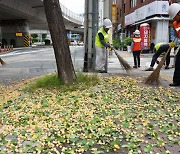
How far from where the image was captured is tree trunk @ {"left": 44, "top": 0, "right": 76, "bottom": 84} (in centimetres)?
600

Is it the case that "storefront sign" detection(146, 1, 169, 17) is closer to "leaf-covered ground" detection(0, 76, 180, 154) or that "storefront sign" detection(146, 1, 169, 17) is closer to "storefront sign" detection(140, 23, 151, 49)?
"storefront sign" detection(140, 23, 151, 49)

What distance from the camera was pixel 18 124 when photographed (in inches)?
157

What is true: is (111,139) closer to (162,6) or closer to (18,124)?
(18,124)

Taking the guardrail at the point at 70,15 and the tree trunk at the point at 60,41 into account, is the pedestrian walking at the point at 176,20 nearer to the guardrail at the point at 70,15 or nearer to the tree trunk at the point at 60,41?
the tree trunk at the point at 60,41

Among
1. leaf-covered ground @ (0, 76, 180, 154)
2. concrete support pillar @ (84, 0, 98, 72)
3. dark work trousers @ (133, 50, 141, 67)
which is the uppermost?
concrete support pillar @ (84, 0, 98, 72)

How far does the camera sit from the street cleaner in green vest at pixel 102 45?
802cm

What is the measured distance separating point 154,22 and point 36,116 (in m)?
21.0

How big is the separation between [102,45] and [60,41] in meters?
2.38

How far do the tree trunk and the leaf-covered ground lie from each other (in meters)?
0.56

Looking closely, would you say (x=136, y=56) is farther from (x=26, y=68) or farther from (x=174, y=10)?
(x=174, y=10)

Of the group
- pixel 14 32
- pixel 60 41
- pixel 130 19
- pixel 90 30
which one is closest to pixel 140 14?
pixel 130 19

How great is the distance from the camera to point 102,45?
821 centimetres

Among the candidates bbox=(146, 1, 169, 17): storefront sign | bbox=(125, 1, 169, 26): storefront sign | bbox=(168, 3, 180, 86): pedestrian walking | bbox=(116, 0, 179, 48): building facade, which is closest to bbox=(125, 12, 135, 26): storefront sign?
bbox=(125, 1, 169, 26): storefront sign

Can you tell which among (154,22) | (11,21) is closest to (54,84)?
(154,22)
